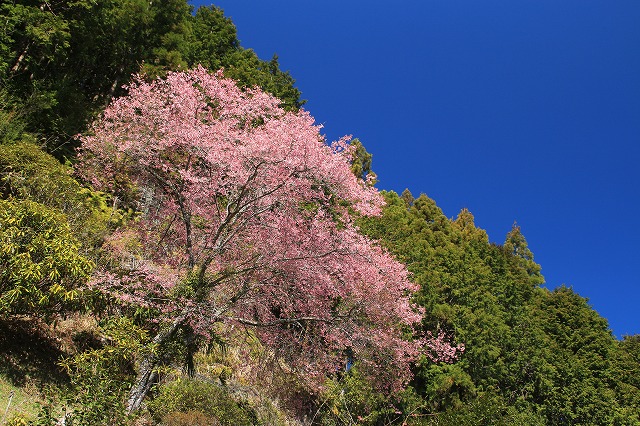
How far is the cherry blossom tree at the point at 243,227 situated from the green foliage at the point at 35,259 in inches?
37.7

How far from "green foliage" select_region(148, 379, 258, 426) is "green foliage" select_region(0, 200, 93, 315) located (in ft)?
8.93

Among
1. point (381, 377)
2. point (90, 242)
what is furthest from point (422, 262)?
point (90, 242)

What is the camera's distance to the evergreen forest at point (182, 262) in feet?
23.6

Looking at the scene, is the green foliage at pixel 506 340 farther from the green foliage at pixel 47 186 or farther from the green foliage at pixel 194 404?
the green foliage at pixel 47 186

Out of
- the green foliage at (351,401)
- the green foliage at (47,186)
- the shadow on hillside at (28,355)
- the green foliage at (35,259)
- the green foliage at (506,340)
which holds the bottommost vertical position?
the shadow on hillside at (28,355)

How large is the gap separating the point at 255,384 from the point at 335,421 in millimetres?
3726

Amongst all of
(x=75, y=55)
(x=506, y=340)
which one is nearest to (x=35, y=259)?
(x=75, y=55)

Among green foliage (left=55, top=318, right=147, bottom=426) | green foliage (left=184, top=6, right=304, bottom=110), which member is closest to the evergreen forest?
green foliage (left=55, top=318, right=147, bottom=426)

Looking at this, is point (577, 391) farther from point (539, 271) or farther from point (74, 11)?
point (74, 11)

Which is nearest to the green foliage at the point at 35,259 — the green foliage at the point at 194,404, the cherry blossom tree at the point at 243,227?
the cherry blossom tree at the point at 243,227

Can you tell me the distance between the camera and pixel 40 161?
9188 mm

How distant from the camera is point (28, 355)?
854 cm

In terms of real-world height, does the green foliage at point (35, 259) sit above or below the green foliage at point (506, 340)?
below

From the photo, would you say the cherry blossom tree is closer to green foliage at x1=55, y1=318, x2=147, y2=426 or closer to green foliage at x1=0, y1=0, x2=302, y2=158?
green foliage at x1=55, y1=318, x2=147, y2=426
